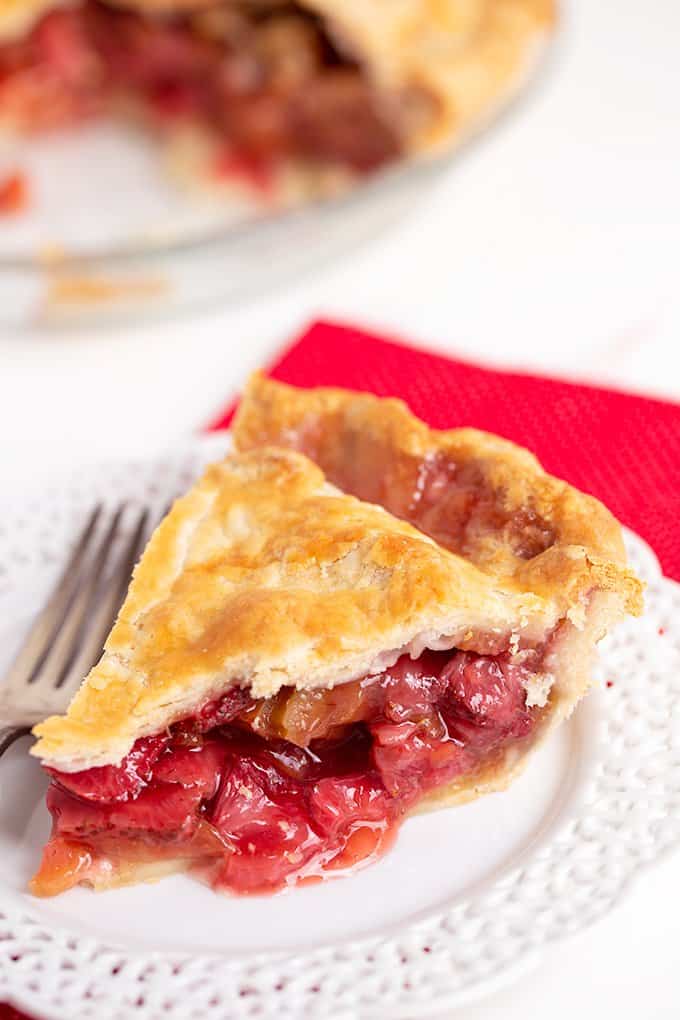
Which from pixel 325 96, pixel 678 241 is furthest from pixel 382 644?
pixel 325 96

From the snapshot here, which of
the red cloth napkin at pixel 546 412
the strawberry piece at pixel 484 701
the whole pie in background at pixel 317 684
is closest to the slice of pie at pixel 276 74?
the red cloth napkin at pixel 546 412

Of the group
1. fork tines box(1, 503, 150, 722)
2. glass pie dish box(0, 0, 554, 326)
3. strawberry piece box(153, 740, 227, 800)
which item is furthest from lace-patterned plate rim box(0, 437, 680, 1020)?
glass pie dish box(0, 0, 554, 326)

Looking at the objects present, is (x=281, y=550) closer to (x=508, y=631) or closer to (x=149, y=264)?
(x=508, y=631)

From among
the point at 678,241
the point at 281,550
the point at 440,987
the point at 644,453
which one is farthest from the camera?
the point at 678,241

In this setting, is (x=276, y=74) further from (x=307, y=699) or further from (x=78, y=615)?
(x=307, y=699)

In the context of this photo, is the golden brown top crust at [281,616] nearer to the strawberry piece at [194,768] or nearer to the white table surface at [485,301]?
the strawberry piece at [194,768]

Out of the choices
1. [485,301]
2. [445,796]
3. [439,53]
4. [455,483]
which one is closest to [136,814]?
[445,796]
